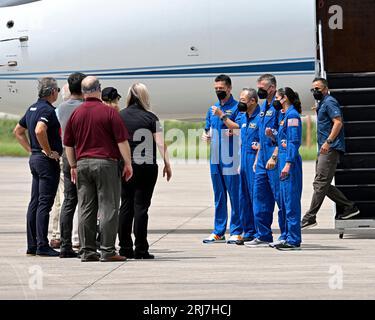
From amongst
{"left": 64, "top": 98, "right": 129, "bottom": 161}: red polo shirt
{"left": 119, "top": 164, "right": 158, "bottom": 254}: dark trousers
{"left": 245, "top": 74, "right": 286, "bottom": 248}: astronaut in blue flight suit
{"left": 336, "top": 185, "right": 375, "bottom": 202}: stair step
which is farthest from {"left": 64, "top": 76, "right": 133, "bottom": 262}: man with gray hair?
{"left": 336, "top": 185, "right": 375, "bottom": 202}: stair step

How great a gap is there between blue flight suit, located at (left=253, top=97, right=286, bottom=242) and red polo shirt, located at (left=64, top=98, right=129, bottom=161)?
213 centimetres

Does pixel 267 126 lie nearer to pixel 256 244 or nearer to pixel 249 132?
pixel 249 132

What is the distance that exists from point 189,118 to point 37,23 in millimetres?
2725

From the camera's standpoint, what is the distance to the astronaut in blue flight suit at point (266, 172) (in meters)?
14.1

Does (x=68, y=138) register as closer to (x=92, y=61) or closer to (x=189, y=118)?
(x=92, y=61)

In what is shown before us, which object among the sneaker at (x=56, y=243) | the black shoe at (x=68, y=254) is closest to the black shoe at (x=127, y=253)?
the black shoe at (x=68, y=254)

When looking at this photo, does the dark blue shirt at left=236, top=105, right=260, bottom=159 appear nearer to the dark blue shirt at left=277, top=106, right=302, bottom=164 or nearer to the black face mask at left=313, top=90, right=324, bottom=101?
the dark blue shirt at left=277, top=106, right=302, bottom=164

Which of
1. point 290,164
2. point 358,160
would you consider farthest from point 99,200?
point 358,160

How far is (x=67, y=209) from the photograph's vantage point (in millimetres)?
13312

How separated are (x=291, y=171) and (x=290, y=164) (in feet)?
0.33

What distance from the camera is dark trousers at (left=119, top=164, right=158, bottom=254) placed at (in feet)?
42.6

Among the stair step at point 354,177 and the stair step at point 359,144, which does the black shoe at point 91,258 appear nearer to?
the stair step at point 354,177

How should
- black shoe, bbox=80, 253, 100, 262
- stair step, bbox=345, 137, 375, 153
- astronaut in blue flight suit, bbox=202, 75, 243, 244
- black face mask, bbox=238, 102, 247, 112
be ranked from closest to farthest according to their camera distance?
black shoe, bbox=80, 253, 100, 262
black face mask, bbox=238, 102, 247, 112
astronaut in blue flight suit, bbox=202, 75, 243, 244
stair step, bbox=345, 137, 375, 153
